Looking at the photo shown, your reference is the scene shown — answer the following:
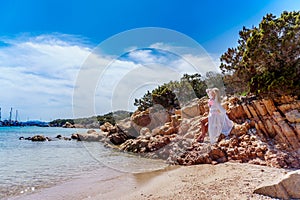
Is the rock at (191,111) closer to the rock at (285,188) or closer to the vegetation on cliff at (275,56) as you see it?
the vegetation on cliff at (275,56)

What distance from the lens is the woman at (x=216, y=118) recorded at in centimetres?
1080

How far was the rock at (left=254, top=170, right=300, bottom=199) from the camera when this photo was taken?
17.1 ft

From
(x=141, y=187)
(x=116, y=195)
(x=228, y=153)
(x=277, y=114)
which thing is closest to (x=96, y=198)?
(x=116, y=195)

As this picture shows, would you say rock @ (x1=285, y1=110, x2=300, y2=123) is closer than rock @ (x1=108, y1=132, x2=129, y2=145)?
Yes

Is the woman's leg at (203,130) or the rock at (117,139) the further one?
the rock at (117,139)

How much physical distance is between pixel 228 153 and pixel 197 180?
3582 mm

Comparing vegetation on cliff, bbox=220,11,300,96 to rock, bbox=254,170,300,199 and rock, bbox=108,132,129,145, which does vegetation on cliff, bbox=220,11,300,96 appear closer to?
rock, bbox=254,170,300,199

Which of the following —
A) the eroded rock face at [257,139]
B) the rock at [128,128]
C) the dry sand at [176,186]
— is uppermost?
the rock at [128,128]

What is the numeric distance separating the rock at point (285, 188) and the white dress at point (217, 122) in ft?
18.7

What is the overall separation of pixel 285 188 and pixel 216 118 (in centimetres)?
600

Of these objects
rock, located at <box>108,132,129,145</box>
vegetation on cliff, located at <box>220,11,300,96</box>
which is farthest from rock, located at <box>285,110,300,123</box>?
rock, located at <box>108,132,129,145</box>

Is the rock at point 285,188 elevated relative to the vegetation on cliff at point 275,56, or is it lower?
lower

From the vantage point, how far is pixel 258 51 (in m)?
A: 12.6

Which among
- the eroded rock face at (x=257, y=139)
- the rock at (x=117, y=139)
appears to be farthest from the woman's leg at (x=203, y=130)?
the rock at (x=117, y=139)
